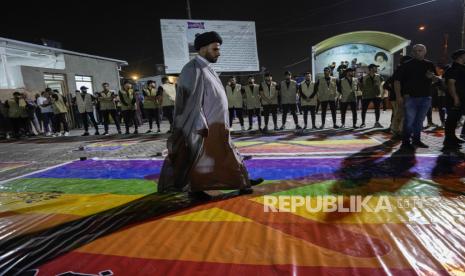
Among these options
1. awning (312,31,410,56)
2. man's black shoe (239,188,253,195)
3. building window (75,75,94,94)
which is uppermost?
awning (312,31,410,56)

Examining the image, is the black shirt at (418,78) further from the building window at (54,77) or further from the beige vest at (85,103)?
the building window at (54,77)

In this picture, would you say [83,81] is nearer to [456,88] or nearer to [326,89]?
[326,89]

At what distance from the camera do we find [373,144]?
599 cm

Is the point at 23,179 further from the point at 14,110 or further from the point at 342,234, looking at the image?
the point at 14,110

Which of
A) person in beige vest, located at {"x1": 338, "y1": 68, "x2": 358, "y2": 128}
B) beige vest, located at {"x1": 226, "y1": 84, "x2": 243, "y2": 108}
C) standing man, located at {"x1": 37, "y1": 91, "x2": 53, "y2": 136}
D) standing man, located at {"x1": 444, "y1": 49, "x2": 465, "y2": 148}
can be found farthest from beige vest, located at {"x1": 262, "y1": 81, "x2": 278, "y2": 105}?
standing man, located at {"x1": 37, "y1": 91, "x2": 53, "y2": 136}

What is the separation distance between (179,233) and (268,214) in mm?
827

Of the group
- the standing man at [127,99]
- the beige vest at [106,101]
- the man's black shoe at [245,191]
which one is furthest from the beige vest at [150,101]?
the man's black shoe at [245,191]

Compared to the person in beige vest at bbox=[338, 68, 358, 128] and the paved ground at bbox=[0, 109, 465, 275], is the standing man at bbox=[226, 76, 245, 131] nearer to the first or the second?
the person in beige vest at bbox=[338, 68, 358, 128]

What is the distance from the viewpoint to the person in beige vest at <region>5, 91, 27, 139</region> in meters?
12.0

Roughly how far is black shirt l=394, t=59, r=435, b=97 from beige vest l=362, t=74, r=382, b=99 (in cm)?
367

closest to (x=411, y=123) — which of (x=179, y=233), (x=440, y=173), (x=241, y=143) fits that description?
(x=440, y=173)

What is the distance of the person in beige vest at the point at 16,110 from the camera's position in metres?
12.0

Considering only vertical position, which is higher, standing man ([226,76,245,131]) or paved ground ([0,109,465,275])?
standing man ([226,76,245,131])

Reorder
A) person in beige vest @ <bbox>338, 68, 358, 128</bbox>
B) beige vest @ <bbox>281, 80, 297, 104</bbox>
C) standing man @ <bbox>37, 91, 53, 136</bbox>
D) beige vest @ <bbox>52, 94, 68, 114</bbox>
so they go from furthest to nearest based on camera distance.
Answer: standing man @ <bbox>37, 91, 53, 136</bbox>, beige vest @ <bbox>52, 94, 68, 114</bbox>, beige vest @ <bbox>281, 80, 297, 104</bbox>, person in beige vest @ <bbox>338, 68, 358, 128</bbox>
